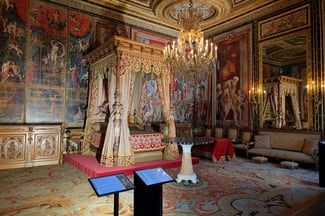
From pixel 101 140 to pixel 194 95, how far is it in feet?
19.9

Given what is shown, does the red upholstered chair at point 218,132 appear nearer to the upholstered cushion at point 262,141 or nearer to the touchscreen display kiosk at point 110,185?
the upholstered cushion at point 262,141

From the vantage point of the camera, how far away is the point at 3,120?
6.32 m

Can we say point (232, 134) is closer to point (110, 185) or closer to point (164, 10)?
point (164, 10)

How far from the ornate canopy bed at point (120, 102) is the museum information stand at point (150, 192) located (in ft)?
10.6

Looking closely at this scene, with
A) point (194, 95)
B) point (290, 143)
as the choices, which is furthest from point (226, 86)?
point (290, 143)

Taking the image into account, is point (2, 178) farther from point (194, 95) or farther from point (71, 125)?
point (194, 95)

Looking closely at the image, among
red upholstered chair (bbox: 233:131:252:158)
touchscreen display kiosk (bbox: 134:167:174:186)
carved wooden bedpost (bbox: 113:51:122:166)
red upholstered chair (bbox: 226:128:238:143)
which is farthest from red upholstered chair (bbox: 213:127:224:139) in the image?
touchscreen display kiosk (bbox: 134:167:174:186)

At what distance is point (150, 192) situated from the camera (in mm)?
2432

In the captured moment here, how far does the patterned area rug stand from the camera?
340 cm

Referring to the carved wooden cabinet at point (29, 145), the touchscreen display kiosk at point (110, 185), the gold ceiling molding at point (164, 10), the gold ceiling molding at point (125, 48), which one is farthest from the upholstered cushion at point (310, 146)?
the carved wooden cabinet at point (29, 145)

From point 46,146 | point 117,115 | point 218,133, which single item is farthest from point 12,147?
point 218,133

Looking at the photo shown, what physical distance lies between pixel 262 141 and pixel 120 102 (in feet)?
17.7

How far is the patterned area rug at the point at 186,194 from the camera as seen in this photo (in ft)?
11.2

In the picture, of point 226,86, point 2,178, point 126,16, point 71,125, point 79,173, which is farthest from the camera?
point 226,86
